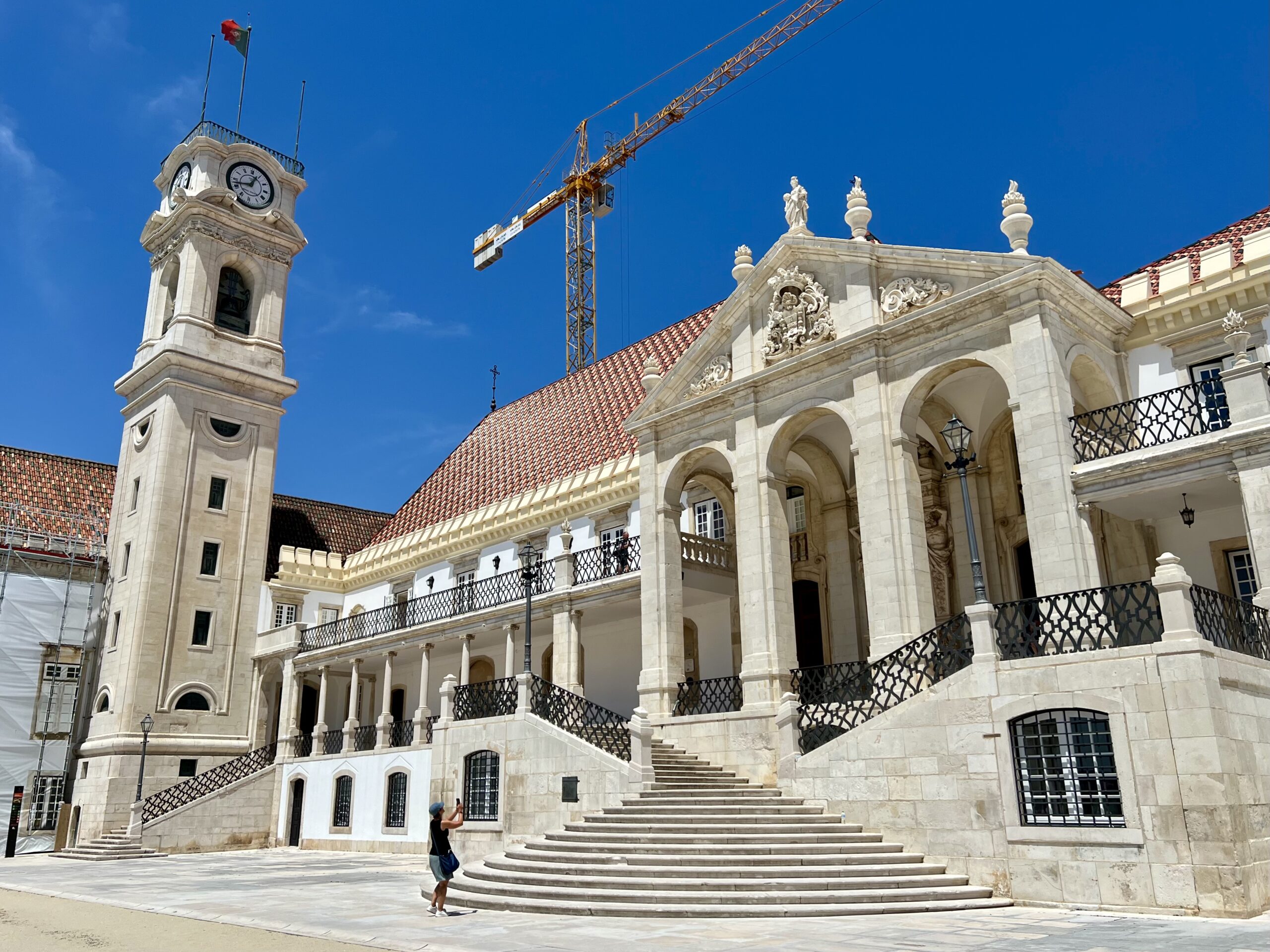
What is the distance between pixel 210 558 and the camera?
36.7 metres

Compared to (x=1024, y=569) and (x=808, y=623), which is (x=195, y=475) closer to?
(x=808, y=623)

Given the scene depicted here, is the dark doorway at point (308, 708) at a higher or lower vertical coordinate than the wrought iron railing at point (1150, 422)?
lower

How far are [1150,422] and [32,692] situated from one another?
35.3 meters

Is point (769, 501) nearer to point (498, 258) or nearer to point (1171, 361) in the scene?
point (1171, 361)

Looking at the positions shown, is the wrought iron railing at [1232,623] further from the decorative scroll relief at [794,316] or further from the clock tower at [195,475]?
the clock tower at [195,475]

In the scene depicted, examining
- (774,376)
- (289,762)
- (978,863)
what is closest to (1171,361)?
(774,376)

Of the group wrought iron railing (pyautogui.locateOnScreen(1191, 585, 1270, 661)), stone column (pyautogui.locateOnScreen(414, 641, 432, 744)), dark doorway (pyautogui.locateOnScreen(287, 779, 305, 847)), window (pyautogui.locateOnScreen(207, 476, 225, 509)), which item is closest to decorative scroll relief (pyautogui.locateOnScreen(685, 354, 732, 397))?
wrought iron railing (pyautogui.locateOnScreen(1191, 585, 1270, 661))

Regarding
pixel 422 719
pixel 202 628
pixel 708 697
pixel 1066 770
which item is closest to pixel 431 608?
pixel 422 719

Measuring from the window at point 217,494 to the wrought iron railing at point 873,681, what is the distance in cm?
2657

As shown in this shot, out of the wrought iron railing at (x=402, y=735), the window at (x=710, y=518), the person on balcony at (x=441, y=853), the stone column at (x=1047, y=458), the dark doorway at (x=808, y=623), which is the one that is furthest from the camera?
the wrought iron railing at (x=402, y=735)

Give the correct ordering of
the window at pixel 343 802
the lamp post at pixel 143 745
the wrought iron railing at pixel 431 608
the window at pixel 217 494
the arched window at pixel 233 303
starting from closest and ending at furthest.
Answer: the wrought iron railing at pixel 431 608 → the window at pixel 343 802 → the lamp post at pixel 143 745 → the window at pixel 217 494 → the arched window at pixel 233 303

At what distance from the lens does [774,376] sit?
1997cm

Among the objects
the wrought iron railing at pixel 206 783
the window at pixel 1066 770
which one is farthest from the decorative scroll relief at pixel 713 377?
the wrought iron railing at pixel 206 783

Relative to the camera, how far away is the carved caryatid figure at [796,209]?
20.5 metres
